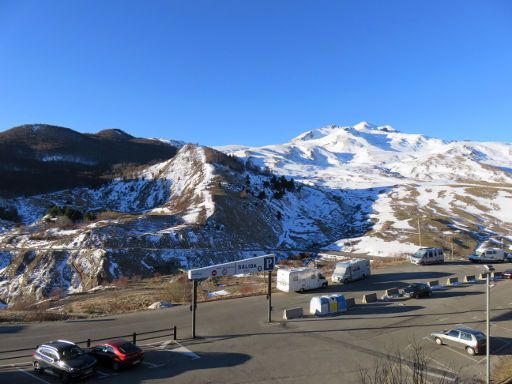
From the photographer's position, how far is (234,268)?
2798 cm

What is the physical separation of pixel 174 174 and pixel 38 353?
11942cm

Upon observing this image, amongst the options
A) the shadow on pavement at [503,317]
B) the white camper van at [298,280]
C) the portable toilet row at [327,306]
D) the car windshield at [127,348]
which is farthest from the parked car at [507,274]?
the car windshield at [127,348]

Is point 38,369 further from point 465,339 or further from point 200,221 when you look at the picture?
point 200,221

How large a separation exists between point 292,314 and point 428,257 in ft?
102

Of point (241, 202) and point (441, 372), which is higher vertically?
point (241, 202)

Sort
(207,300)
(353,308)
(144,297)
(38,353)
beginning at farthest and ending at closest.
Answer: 1. (144,297)
2. (207,300)
3. (353,308)
4. (38,353)

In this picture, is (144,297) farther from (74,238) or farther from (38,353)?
(74,238)

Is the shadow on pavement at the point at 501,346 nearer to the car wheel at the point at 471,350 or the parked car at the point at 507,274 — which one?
the car wheel at the point at 471,350

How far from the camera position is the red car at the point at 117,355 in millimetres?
19594

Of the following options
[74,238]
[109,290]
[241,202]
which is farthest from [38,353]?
[241,202]

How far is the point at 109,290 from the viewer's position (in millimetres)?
49062

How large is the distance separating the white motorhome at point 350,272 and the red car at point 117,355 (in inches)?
1084

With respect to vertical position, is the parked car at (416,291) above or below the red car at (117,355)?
below

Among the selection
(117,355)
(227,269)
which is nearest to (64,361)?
(117,355)
